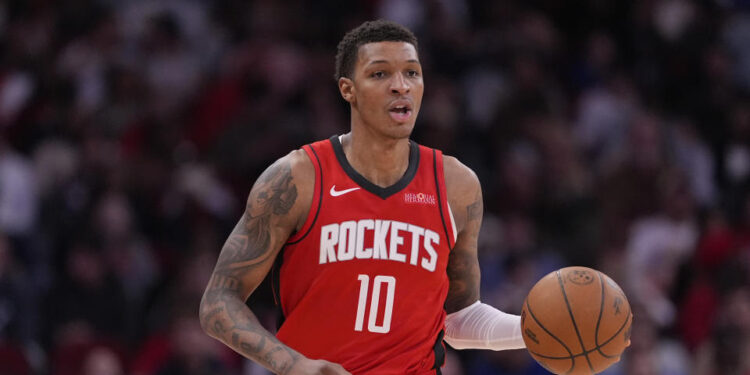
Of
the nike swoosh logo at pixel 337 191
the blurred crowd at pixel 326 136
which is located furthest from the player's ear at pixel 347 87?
the blurred crowd at pixel 326 136

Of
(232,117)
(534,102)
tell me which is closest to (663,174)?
(534,102)

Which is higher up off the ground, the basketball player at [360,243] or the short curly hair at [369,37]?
Result: the short curly hair at [369,37]

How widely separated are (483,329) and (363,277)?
682mm

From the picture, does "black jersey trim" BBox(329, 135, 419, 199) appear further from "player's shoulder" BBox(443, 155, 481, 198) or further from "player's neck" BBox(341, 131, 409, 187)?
"player's shoulder" BBox(443, 155, 481, 198)

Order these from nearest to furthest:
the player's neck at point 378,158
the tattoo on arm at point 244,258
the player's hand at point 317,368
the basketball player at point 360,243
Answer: the player's hand at point 317,368 < the tattoo on arm at point 244,258 < the basketball player at point 360,243 < the player's neck at point 378,158

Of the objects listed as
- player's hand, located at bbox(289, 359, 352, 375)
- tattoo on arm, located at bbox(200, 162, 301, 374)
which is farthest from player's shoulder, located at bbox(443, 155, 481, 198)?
player's hand, located at bbox(289, 359, 352, 375)

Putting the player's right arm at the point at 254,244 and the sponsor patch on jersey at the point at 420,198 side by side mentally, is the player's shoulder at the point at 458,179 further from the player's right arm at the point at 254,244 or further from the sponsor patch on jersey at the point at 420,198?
the player's right arm at the point at 254,244

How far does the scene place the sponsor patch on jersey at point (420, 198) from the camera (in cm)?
460

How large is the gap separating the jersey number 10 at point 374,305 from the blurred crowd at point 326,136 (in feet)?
12.4

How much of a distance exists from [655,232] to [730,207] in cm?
92

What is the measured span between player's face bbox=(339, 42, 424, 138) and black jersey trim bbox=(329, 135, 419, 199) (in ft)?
0.57

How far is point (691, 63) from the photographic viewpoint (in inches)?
436

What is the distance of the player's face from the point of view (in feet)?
14.9

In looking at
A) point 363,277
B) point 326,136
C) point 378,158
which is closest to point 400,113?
point 378,158
